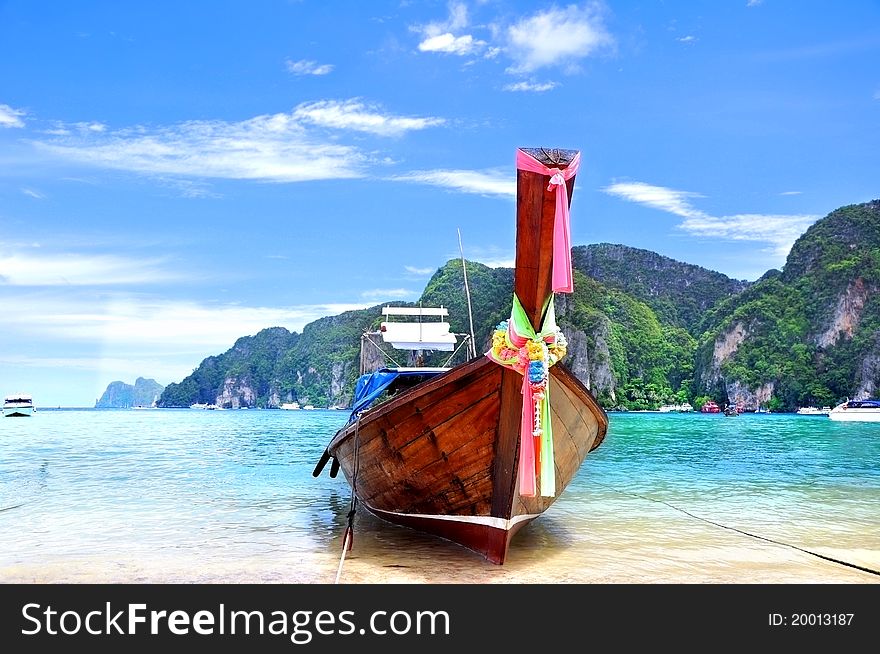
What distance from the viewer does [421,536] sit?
9.56 m

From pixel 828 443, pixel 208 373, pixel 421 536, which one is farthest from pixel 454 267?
pixel 208 373

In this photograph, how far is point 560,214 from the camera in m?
5.99

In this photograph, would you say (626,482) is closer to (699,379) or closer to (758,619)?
(758,619)

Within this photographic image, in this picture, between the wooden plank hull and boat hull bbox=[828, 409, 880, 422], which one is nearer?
the wooden plank hull

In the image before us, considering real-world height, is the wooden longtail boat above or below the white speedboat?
above

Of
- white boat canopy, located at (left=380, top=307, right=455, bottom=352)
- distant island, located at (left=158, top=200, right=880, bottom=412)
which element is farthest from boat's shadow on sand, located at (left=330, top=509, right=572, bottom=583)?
distant island, located at (left=158, top=200, right=880, bottom=412)

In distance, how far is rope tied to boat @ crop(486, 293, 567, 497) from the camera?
22.3ft

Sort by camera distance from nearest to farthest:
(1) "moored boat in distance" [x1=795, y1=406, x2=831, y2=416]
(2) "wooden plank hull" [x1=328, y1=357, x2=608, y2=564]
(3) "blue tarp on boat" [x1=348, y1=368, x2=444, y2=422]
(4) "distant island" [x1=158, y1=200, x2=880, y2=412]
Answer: (2) "wooden plank hull" [x1=328, y1=357, x2=608, y2=564]
(3) "blue tarp on boat" [x1=348, y1=368, x2=444, y2=422]
(1) "moored boat in distance" [x1=795, y1=406, x2=831, y2=416]
(4) "distant island" [x1=158, y1=200, x2=880, y2=412]

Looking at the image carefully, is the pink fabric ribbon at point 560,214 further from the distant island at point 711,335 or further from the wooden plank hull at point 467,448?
the distant island at point 711,335

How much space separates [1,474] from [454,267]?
47.5 metres

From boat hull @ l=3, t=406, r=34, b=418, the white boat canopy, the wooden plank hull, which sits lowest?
boat hull @ l=3, t=406, r=34, b=418

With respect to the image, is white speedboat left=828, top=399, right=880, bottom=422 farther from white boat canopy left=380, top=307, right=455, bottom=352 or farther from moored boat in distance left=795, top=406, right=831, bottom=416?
white boat canopy left=380, top=307, right=455, bottom=352

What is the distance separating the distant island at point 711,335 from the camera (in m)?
100

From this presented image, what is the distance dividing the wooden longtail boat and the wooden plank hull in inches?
0.5
